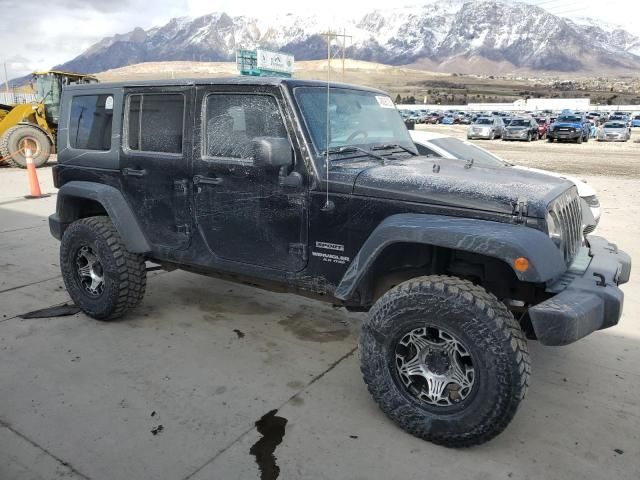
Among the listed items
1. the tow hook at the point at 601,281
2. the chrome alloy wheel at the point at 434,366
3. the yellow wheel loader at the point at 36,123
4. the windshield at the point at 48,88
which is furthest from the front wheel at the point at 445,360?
the windshield at the point at 48,88

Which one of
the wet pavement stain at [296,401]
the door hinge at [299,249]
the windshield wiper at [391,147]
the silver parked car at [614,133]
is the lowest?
the silver parked car at [614,133]

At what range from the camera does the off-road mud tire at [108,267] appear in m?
4.10

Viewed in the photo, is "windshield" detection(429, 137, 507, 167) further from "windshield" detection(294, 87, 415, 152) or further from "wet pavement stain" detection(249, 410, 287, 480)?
"wet pavement stain" detection(249, 410, 287, 480)

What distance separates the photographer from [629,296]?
5.12 metres

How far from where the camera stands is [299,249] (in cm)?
329

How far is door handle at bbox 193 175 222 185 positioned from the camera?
3514 millimetres

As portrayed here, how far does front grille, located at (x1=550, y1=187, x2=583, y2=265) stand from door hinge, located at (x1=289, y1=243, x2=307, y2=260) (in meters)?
1.42

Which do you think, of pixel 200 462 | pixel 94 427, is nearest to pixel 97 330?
pixel 94 427

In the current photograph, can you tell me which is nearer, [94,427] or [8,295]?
A: [94,427]

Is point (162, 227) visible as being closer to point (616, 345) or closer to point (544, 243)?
point (544, 243)

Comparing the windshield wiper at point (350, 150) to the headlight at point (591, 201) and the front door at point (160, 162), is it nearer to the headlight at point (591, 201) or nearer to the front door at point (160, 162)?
the front door at point (160, 162)

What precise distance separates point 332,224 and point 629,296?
3584 mm

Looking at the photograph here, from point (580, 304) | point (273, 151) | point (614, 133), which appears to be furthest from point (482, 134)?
point (580, 304)

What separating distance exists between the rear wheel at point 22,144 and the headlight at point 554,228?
14.4 meters
